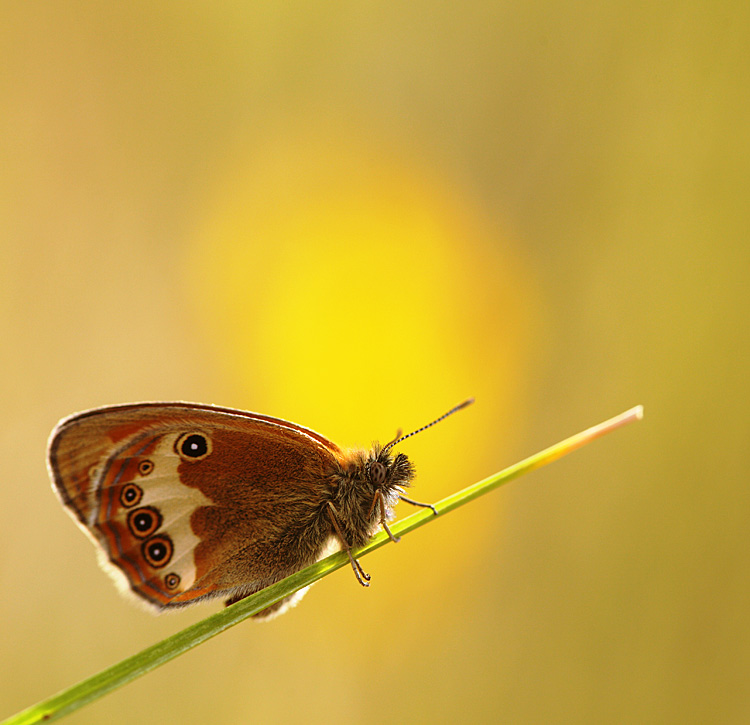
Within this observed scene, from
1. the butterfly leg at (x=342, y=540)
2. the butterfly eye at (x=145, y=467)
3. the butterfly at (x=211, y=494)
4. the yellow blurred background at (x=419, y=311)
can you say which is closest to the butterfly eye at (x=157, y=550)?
the butterfly at (x=211, y=494)

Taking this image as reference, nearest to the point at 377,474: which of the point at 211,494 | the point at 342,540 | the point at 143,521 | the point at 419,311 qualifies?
the point at 342,540

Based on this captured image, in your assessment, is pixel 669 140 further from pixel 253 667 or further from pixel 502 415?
pixel 253 667

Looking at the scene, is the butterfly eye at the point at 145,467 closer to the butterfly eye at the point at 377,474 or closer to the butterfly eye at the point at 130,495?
the butterfly eye at the point at 130,495

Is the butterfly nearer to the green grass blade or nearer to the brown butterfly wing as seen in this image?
the brown butterfly wing

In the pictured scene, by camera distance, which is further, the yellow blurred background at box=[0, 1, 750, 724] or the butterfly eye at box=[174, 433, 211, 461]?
the yellow blurred background at box=[0, 1, 750, 724]

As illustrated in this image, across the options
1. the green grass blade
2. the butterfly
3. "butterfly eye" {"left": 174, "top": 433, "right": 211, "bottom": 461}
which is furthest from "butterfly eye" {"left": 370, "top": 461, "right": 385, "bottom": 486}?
"butterfly eye" {"left": 174, "top": 433, "right": 211, "bottom": 461}

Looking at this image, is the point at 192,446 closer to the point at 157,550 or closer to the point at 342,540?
the point at 157,550

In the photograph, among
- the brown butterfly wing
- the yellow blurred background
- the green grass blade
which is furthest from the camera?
the yellow blurred background
